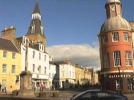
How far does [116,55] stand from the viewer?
3712 cm

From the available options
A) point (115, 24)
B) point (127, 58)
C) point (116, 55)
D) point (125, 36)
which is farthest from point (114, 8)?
point (127, 58)

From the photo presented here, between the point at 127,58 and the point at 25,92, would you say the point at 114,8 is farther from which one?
the point at 25,92

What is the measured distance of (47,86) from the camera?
60.0 meters

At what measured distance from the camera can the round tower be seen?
35625mm

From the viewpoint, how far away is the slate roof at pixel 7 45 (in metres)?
46.5

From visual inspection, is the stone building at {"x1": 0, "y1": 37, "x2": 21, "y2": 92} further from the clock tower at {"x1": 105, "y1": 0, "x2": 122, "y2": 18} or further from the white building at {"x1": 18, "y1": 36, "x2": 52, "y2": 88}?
the clock tower at {"x1": 105, "y1": 0, "x2": 122, "y2": 18}

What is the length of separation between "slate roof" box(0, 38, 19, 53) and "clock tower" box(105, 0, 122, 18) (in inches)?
895

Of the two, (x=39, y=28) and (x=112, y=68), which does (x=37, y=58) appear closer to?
(x=112, y=68)

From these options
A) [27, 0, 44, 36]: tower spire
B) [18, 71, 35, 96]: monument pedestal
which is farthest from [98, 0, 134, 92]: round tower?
[27, 0, 44, 36]: tower spire

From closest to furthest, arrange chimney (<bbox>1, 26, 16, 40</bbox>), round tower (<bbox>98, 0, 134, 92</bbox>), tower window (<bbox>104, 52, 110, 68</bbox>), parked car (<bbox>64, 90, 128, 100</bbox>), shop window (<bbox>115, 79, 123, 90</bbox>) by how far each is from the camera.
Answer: parked car (<bbox>64, 90, 128, 100</bbox>) < shop window (<bbox>115, 79, 123, 90</bbox>) < round tower (<bbox>98, 0, 134, 92</bbox>) < tower window (<bbox>104, 52, 110, 68</bbox>) < chimney (<bbox>1, 26, 16, 40</bbox>)

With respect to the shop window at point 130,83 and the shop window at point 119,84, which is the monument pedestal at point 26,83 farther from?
the shop window at point 130,83

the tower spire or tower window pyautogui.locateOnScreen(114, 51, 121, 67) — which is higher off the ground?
the tower spire

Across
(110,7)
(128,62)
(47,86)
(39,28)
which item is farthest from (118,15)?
(39,28)

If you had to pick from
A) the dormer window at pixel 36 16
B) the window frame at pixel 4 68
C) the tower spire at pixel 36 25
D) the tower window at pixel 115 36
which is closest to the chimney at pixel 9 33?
the window frame at pixel 4 68
